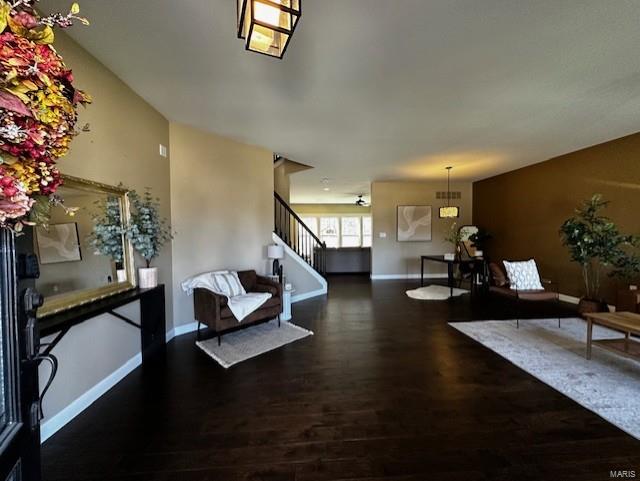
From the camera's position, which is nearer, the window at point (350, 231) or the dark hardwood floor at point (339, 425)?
the dark hardwood floor at point (339, 425)

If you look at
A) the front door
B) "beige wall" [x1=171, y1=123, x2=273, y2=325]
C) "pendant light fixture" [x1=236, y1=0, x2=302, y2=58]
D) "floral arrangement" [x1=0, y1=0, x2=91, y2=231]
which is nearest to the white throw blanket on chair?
"beige wall" [x1=171, y1=123, x2=273, y2=325]

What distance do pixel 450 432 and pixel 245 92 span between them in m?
3.37

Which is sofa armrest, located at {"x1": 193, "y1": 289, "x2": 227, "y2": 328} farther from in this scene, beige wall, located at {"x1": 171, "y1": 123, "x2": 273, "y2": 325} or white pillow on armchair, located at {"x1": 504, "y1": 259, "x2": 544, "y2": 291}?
white pillow on armchair, located at {"x1": 504, "y1": 259, "x2": 544, "y2": 291}

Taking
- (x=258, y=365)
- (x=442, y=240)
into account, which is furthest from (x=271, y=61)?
(x=442, y=240)

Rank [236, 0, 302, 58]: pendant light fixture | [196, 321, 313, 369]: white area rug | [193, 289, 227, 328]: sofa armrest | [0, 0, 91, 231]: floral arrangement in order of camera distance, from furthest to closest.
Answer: [193, 289, 227, 328]: sofa armrest
[196, 321, 313, 369]: white area rug
[236, 0, 302, 58]: pendant light fixture
[0, 0, 91, 231]: floral arrangement

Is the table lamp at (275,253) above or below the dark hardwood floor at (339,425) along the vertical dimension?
above

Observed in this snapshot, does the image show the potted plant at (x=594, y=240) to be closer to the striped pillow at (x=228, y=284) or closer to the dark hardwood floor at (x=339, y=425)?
the dark hardwood floor at (x=339, y=425)

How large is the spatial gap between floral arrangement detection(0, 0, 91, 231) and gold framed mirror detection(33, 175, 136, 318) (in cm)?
131

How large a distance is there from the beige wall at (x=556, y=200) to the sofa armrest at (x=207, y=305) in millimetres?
5907

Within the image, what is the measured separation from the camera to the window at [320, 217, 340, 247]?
13844 millimetres

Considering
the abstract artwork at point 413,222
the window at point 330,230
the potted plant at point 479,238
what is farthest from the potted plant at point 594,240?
the window at point 330,230

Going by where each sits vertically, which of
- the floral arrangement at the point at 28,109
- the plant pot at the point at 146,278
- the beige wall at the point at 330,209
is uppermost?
the beige wall at the point at 330,209

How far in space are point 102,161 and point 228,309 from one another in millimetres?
1921

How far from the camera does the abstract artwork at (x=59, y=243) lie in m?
1.97
